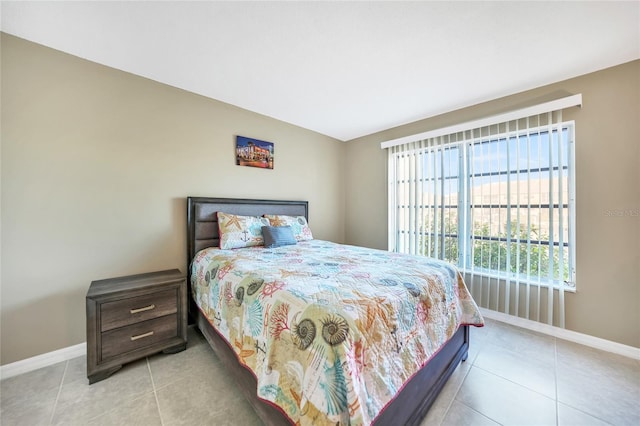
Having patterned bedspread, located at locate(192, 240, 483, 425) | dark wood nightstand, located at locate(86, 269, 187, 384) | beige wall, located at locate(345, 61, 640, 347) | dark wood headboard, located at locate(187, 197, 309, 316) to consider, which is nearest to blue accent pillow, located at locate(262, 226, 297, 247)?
dark wood headboard, located at locate(187, 197, 309, 316)

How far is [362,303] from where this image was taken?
1081 mm

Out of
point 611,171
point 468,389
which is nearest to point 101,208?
point 468,389

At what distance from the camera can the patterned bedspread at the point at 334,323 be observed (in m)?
0.87

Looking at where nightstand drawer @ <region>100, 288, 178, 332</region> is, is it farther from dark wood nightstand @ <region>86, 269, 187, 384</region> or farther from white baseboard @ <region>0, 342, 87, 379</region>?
white baseboard @ <region>0, 342, 87, 379</region>

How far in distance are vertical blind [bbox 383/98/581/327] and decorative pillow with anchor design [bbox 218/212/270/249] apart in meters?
2.11

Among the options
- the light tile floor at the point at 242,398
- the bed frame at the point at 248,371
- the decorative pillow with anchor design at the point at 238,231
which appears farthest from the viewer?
the decorative pillow with anchor design at the point at 238,231

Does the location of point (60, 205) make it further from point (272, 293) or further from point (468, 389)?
point (468, 389)

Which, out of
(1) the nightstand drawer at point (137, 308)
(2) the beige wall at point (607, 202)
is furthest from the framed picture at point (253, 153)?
(2) the beige wall at point (607, 202)

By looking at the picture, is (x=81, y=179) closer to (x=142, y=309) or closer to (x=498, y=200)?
(x=142, y=309)

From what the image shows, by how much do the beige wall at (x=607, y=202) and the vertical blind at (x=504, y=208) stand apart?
0.09 metres

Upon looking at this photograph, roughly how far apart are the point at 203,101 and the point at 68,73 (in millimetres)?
1035

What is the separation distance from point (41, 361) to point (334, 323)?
2470 millimetres

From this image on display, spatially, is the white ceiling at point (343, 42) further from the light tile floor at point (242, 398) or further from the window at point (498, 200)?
the light tile floor at point (242, 398)

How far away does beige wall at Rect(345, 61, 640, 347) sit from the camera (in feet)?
6.41
